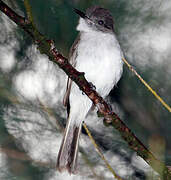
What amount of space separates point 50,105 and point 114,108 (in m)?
0.15

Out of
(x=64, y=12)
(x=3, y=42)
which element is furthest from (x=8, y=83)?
(x=64, y=12)

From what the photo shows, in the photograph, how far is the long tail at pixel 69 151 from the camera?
64cm

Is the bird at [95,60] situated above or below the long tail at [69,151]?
above

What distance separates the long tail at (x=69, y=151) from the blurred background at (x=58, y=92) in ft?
0.09

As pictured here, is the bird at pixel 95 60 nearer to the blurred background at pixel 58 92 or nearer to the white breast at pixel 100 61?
the white breast at pixel 100 61

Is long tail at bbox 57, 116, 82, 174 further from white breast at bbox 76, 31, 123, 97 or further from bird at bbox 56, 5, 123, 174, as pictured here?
white breast at bbox 76, 31, 123, 97

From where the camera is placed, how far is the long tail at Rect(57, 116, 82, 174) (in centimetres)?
64

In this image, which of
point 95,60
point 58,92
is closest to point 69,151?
point 58,92

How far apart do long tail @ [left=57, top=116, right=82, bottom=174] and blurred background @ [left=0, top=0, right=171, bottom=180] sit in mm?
26

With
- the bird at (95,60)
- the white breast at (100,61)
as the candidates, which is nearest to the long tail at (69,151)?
the bird at (95,60)

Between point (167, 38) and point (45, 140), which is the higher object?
point (167, 38)

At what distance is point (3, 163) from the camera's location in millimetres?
610

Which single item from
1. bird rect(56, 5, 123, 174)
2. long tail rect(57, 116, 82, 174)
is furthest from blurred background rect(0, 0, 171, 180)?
bird rect(56, 5, 123, 174)

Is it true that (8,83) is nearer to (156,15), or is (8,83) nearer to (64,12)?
(64,12)
